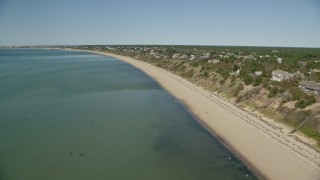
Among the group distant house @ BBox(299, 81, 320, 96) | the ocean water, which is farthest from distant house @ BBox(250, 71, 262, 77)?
the ocean water

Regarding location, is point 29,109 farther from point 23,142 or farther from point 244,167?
point 244,167

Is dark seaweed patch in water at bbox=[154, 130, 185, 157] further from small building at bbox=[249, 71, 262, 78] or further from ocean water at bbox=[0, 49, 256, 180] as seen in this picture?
small building at bbox=[249, 71, 262, 78]

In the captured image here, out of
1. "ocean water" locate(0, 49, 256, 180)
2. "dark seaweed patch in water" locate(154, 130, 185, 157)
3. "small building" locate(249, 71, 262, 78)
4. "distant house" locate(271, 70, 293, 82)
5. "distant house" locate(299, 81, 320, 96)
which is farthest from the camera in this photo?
"small building" locate(249, 71, 262, 78)

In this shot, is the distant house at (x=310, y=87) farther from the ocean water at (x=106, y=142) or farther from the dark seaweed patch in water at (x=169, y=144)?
the dark seaweed patch in water at (x=169, y=144)

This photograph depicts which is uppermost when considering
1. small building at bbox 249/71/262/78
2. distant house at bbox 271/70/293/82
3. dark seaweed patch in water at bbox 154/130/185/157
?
distant house at bbox 271/70/293/82

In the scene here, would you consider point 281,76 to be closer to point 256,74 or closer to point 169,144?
point 256,74

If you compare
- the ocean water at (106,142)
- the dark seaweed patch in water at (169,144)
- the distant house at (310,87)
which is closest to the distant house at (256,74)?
the distant house at (310,87)

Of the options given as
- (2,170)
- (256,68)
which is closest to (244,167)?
(2,170)
